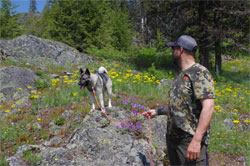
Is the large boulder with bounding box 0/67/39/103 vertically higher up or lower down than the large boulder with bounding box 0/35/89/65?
lower down

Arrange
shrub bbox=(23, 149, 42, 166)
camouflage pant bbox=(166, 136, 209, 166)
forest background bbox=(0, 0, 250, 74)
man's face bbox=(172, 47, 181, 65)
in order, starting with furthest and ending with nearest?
1. forest background bbox=(0, 0, 250, 74)
2. shrub bbox=(23, 149, 42, 166)
3. man's face bbox=(172, 47, 181, 65)
4. camouflage pant bbox=(166, 136, 209, 166)

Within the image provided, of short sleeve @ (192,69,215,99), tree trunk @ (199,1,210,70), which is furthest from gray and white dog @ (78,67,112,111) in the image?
tree trunk @ (199,1,210,70)

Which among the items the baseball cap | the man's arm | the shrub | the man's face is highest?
the baseball cap

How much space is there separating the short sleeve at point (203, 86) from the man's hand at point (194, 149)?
0.52 m

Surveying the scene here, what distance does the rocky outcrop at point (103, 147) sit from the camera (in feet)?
12.5

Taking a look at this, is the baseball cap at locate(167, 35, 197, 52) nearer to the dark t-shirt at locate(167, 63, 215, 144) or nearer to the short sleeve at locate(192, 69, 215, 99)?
the dark t-shirt at locate(167, 63, 215, 144)

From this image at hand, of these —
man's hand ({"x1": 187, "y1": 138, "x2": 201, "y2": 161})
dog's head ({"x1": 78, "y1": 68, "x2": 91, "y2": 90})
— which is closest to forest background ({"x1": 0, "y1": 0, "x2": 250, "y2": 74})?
dog's head ({"x1": 78, "y1": 68, "x2": 91, "y2": 90})

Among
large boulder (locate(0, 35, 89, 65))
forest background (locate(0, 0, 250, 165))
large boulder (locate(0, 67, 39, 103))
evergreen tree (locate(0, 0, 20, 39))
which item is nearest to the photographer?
forest background (locate(0, 0, 250, 165))

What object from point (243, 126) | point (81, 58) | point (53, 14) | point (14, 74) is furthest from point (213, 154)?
point (53, 14)

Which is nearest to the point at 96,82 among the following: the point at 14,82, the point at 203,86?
the point at 203,86

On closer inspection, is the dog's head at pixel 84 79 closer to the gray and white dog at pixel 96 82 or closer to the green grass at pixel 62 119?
the gray and white dog at pixel 96 82

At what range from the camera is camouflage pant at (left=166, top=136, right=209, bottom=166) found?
2.43 metres

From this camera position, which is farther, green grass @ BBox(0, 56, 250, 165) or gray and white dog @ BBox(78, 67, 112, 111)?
green grass @ BBox(0, 56, 250, 165)

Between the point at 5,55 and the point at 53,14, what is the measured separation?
7917 millimetres
